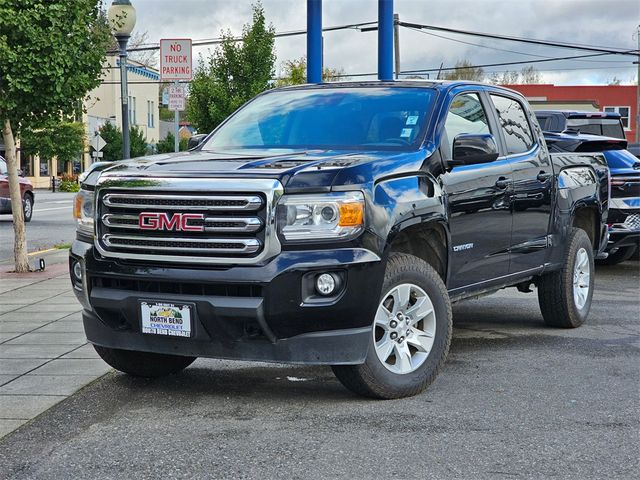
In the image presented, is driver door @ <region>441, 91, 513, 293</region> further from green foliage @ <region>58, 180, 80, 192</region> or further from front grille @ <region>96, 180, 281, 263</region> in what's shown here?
green foliage @ <region>58, 180, 80, 192</region>

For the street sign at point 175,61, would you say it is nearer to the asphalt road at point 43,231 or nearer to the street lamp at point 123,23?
the street lamp at point 123,23

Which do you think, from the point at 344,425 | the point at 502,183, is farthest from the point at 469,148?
the point at 344,425

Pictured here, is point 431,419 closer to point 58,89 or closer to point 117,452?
point 117,452

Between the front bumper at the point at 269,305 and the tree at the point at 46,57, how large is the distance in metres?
6.06

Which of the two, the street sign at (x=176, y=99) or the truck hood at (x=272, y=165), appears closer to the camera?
the truck hood at (x=272, y=165)

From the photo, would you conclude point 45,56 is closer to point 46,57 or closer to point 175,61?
point 46,57

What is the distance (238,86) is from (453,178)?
62.0 feet

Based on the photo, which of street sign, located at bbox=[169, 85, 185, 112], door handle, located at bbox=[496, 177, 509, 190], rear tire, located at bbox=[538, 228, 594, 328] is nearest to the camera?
door handle, located at bbox=[496, 177, 509, 190]

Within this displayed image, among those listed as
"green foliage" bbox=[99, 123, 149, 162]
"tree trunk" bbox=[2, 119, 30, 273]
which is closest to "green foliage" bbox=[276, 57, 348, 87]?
"green foliage" bbox=[99, 123, 149, 162]

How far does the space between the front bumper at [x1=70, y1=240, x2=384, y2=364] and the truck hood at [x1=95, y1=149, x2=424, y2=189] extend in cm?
41

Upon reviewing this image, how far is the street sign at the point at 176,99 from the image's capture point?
50.2 ft

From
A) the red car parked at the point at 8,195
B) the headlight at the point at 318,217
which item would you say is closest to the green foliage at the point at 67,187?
the red car parked at the point at 8,195

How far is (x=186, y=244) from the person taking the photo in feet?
17.7

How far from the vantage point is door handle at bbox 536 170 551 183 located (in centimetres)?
766
